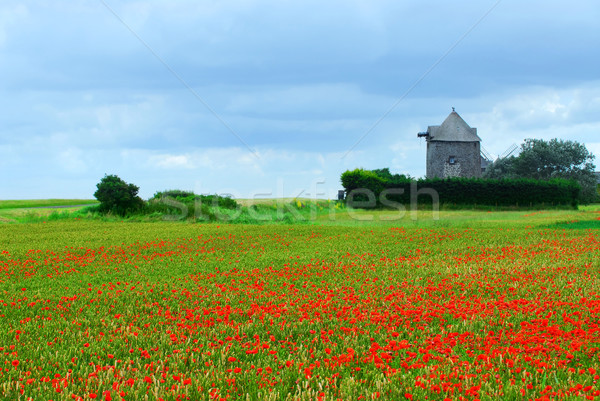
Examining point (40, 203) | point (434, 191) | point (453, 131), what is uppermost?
point (453, 131)

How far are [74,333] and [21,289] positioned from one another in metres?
4.13

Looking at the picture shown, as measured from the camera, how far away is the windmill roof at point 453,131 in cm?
6531

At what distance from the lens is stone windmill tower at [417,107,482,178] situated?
65.2 metres

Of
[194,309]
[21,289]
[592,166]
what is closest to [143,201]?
[21,289]

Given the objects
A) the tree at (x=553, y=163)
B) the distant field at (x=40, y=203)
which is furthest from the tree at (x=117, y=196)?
Result: the tree at (x=553, y=163)

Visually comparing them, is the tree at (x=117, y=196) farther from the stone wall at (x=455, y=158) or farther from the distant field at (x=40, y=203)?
the stone wall at (x=455, y=158)

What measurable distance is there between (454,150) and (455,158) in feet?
3.57

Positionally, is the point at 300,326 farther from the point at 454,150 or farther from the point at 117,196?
the point at 454,150

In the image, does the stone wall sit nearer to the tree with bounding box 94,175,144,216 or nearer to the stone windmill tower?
the stone windmill tower

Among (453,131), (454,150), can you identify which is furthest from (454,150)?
(453,131)

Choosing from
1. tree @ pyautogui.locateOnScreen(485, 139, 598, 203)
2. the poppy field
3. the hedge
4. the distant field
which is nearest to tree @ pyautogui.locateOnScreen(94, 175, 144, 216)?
the poppy field

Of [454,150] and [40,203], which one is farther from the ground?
[454,150]

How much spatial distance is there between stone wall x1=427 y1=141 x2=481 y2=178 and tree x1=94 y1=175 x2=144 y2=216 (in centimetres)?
4456

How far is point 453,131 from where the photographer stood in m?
65.6
